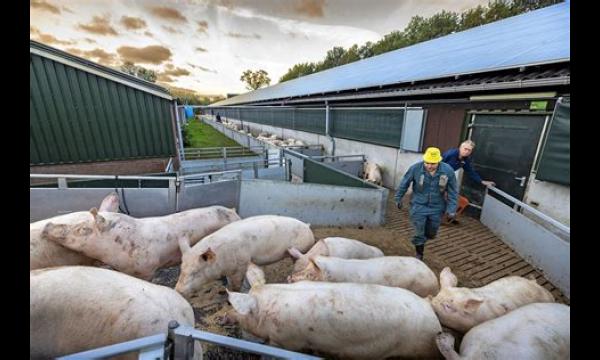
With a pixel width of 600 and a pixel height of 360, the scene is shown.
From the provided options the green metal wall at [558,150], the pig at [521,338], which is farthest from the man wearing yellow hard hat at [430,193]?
the green metal wall at [558,150]

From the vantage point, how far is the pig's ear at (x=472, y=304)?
260 cm

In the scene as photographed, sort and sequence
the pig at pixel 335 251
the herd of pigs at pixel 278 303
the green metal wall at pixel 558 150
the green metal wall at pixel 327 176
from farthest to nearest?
the green metal wall at pixel 327 176
the green metal wall at pixel 558 150
the pig at pixel 335 251
the herd of pigs at pixel 278 303

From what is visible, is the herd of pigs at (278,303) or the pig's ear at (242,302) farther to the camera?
the pig's ear at (242,302)

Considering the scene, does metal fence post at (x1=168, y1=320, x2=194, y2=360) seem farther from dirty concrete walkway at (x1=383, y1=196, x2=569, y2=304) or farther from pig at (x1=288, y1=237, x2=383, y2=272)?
dirty concrete walkway at (x1=383, y1=196, x2=569, y2=304)

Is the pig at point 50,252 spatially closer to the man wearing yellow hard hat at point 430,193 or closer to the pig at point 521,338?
the pig at point 521,338

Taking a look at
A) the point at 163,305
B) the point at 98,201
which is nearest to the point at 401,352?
the point at 163,305

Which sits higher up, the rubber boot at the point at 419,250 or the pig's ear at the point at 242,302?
the pig's ear at the point at 242,302

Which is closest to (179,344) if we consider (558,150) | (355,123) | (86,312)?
(86,312)

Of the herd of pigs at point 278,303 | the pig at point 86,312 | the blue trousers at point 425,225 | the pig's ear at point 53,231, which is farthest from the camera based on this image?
the blue trousers at point 425,225

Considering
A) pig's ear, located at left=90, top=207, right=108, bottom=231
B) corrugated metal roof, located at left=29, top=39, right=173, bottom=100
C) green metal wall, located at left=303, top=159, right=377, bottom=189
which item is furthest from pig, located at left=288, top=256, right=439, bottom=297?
corrugated metal roof, located at left=29, top=39, right=173, bottom=100

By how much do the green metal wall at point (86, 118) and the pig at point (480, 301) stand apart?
9.52 meters
